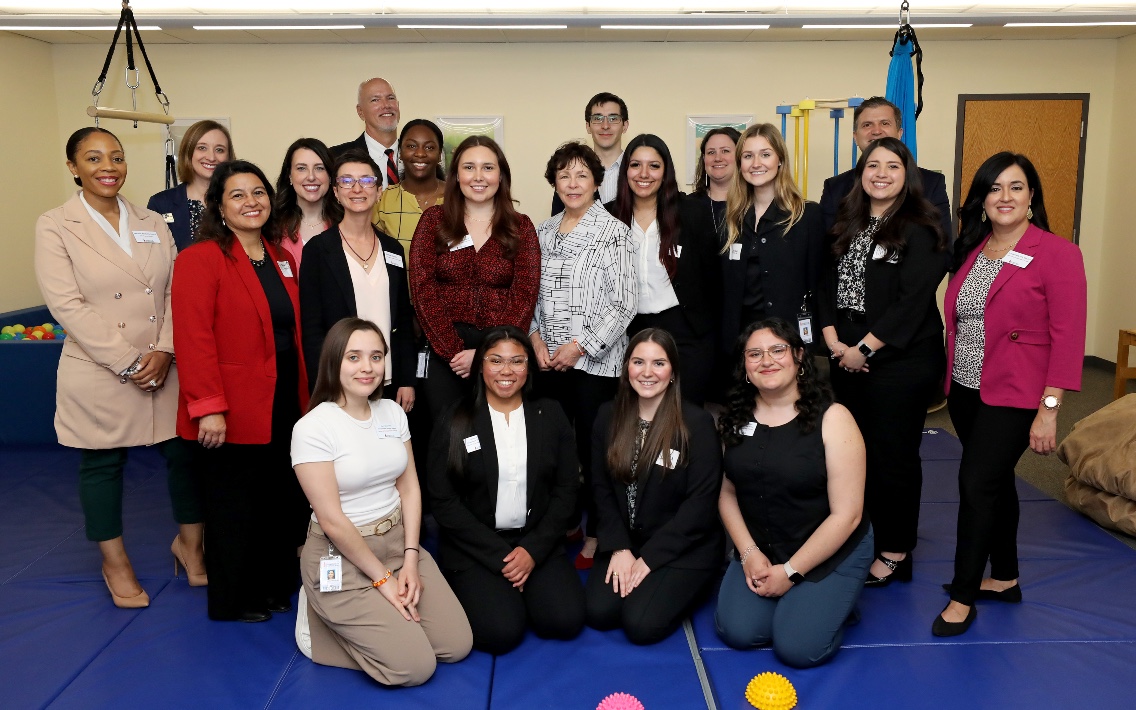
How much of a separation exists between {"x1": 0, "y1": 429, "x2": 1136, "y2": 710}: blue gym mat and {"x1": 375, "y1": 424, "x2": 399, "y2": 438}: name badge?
823 millimetres

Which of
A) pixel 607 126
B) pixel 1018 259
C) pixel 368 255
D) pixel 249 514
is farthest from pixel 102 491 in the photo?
pixel 1018 259

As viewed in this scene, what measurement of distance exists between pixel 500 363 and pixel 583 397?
2.03 ft

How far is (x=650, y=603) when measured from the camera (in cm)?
309

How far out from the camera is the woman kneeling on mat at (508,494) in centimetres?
314

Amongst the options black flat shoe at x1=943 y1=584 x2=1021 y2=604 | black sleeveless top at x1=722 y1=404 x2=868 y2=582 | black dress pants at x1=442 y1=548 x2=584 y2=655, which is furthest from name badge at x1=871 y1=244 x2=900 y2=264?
black dress pants at x1=442 y1=548 x2=584 y2=655

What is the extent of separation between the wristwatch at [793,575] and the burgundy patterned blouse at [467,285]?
55.9 inches

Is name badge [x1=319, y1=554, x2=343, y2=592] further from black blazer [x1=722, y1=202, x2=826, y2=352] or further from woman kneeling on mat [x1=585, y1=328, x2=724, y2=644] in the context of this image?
black blazer [x1=722, y1=202, x2=826, y2=352]

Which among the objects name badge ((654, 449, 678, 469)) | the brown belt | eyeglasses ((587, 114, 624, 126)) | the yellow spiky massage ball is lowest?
the yellow spiky massage ball

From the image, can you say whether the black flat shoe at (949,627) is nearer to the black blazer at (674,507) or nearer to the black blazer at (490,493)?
the black blazer at (674,507)

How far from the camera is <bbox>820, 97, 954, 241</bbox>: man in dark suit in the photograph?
376 centimetres

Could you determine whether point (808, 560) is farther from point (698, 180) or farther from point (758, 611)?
point (698, 180)

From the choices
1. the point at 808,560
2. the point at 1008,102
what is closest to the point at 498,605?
the point at 808,560

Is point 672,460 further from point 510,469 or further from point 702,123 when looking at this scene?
point 702,123

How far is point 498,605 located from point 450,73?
17.5 feet
